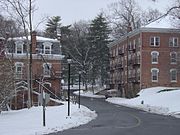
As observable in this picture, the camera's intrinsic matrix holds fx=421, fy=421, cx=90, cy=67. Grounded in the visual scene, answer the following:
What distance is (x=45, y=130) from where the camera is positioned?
2178cm

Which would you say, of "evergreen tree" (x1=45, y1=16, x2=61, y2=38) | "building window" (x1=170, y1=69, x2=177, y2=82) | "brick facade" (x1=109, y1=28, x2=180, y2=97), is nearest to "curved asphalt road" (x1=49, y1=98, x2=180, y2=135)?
"brick facade" (x1=109, y1=28, x2=180, y2=97)

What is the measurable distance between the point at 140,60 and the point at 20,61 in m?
19.3

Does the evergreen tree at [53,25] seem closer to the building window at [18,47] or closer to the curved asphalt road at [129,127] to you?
the building window at [18,47]

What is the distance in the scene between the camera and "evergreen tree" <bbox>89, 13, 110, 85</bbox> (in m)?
94.5

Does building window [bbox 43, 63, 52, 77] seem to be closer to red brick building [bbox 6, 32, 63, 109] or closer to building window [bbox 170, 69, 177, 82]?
red brick building [bbox 6, 32, 63, 109]

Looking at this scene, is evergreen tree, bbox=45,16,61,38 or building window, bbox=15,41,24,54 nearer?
building window, bbox=15,41,24,54

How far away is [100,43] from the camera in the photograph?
3720 inches

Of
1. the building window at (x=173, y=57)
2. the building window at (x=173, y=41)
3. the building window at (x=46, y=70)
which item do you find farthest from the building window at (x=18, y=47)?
the building window at (x=173, y=57)

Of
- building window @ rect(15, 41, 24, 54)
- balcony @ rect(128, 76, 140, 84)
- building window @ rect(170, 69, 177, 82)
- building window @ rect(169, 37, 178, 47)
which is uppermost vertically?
building window @ rect(169, 37, 178, 47)

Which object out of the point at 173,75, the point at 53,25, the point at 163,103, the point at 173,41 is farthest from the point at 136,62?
the point at 53,25

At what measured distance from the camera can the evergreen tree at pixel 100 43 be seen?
310ft

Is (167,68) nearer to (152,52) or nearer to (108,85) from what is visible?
(152,52)

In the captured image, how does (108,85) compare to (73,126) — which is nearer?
(73,126)

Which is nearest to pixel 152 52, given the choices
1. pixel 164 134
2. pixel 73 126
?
pixel 73 126
